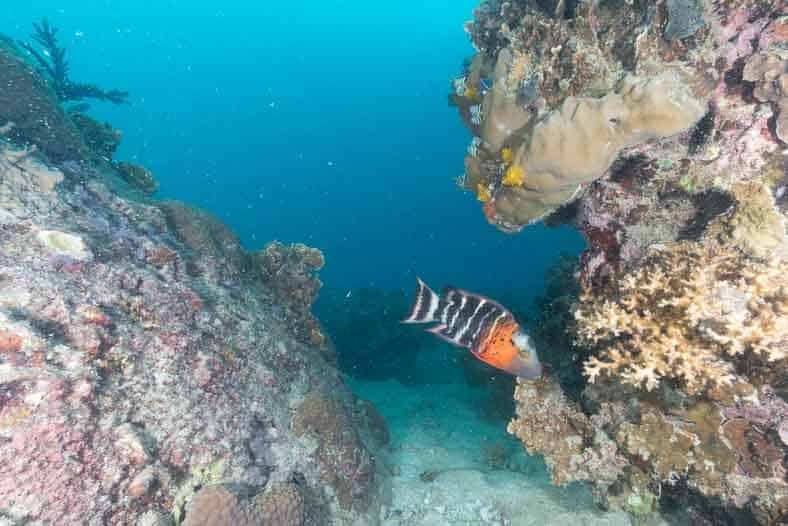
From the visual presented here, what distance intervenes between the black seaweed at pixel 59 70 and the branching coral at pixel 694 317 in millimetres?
11667

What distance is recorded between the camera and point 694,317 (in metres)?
2.71

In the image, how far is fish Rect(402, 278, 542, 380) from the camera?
2928 mm

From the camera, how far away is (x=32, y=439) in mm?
2824

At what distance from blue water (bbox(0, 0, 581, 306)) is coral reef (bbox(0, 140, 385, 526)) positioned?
90.7ft

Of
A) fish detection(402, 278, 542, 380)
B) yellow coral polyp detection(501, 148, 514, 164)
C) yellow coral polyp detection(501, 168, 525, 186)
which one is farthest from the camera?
yellow coral polyp detection(501, 148, 514, 164)

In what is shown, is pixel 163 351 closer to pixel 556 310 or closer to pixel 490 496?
pixel 490 496

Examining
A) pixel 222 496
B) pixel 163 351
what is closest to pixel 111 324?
pixel 163 351

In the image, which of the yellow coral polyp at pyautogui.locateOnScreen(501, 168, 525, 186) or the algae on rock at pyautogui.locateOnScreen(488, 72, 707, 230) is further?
the yellow coral polyp at pyautogui.locateOnScreen(501, 168, 525, 186)

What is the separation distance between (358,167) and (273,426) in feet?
223

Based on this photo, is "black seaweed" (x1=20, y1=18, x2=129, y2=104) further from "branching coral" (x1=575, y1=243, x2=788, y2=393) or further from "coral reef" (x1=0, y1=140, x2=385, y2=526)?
"branching coral" (x1=575, y1=243, x2=788, y2=393)

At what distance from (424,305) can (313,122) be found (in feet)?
285

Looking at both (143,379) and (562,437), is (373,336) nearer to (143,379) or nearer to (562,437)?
(562,437)

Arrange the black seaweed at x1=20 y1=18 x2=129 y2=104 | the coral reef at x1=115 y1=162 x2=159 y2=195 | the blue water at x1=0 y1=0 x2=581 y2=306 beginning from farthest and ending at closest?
the blue water at x1=0 y1=0 x2=581 y2=306 < the black seaweed at x1=20 y1=18 x2=129 y2=104 < the coral reef at x1=115 y1=162 x2=159 y2=195

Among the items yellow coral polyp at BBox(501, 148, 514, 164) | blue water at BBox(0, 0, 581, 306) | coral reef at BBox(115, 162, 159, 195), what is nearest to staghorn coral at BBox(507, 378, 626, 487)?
yellow coral polyp at BBox(501, 148, 514, 164)
